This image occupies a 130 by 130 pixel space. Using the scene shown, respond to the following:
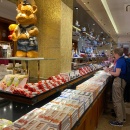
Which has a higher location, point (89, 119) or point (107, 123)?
point (89, 119)

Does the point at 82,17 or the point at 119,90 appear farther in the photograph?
the point at 82,17

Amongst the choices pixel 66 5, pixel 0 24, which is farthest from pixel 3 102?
pixel 0 24

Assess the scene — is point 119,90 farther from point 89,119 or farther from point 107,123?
point 89,119

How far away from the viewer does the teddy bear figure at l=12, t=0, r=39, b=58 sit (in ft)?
6.06

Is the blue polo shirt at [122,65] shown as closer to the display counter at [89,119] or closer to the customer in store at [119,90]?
the customer in store at [119,90]

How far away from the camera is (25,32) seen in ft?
6.26

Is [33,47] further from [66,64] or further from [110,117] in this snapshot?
[110,117]

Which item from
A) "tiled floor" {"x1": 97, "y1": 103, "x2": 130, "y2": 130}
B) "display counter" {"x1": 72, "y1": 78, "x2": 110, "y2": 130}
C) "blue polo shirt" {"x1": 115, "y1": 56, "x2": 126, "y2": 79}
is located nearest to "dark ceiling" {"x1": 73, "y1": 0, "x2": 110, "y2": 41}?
"blue polo shirt" {"x1": 115, "y1": 56, "x2": 126, "y2": 79}

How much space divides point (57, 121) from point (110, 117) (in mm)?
2833

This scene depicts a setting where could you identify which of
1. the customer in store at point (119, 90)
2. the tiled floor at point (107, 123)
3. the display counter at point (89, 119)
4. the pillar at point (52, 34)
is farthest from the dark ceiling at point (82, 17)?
the tiled floor at point (107, 123)

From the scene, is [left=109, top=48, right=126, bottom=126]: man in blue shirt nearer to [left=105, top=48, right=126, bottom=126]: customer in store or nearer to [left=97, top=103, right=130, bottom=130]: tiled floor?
[left=105, top=48, right=126, bottom=126]: customer in store

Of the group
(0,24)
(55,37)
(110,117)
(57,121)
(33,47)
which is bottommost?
(110,117)

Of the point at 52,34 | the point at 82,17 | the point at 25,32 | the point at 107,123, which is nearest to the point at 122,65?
the point at 107,123

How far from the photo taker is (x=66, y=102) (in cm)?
187
